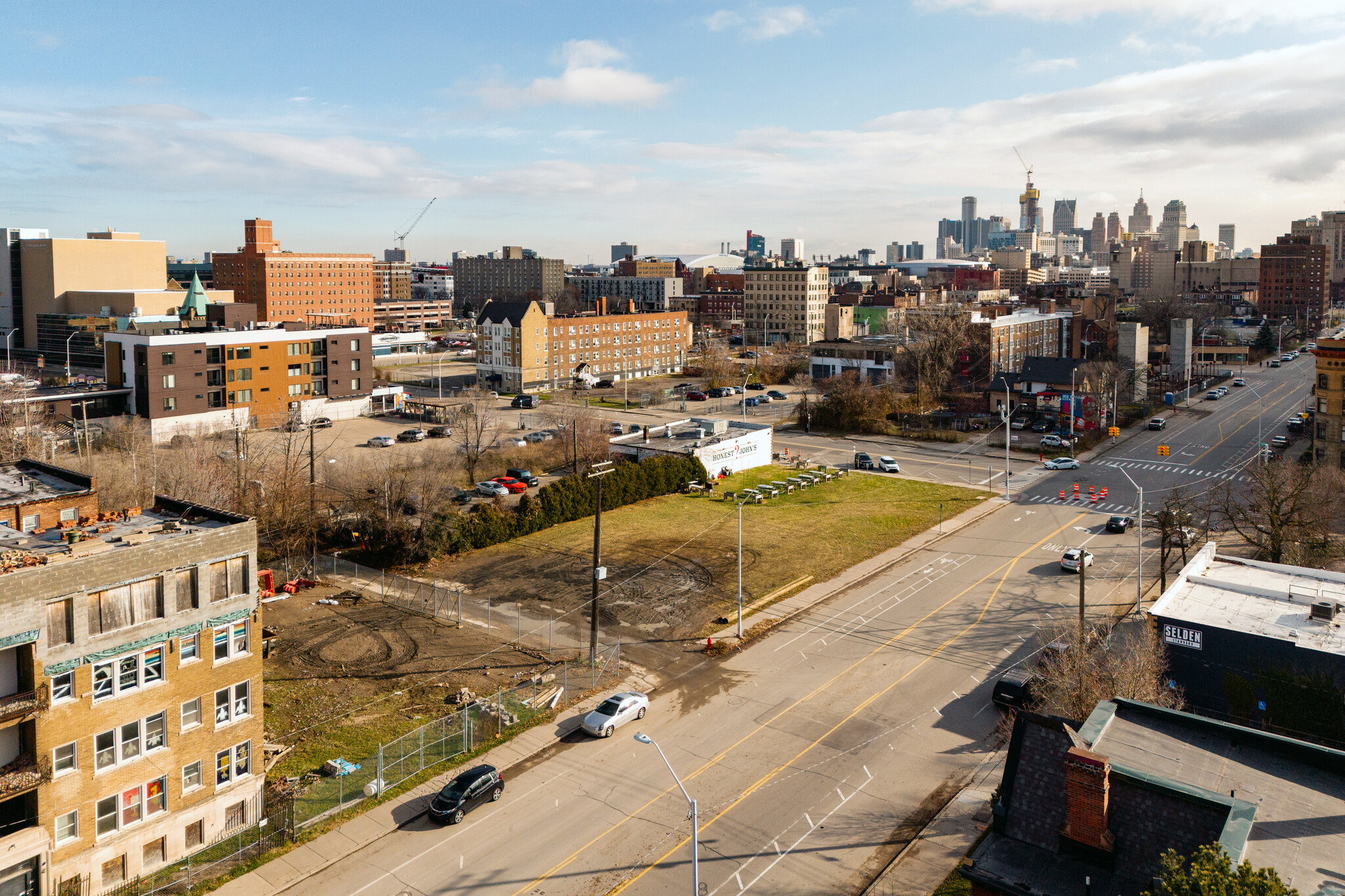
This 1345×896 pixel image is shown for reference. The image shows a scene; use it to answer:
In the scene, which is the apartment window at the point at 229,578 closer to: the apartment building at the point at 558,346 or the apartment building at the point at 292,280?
the apartment building at the point at 558,346

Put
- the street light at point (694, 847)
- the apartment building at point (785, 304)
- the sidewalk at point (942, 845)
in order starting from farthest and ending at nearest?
1. the apartment building at point (785, 304)
2. the sidewalk at point (942, 845)
3. the street light at point (694, 847)

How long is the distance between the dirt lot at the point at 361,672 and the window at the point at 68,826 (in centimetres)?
675

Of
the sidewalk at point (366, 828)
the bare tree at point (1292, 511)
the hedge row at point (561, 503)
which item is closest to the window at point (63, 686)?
the sidewalk at point (366, 828)

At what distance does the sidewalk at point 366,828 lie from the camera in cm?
2462

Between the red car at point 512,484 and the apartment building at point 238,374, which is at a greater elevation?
the apartment building at point 238,374

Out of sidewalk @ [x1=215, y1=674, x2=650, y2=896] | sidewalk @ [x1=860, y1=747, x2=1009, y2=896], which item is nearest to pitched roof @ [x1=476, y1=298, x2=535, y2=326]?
sidewalk @ [x1=215, y1=674, x2=650, y2=896]

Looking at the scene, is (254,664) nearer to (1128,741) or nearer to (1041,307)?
(1128,741)

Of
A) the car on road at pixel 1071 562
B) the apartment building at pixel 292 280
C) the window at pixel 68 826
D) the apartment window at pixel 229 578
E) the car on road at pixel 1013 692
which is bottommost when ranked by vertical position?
the car on road at pixel 1013 692

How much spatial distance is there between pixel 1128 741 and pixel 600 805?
595 inches

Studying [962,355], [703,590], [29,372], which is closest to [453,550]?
[703,590]

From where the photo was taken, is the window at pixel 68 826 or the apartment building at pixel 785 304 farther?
the apartment building at pixel 785 304

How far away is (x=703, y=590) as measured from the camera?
47.2 m

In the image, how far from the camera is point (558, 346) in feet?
415

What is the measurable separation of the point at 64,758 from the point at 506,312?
10337 cm
